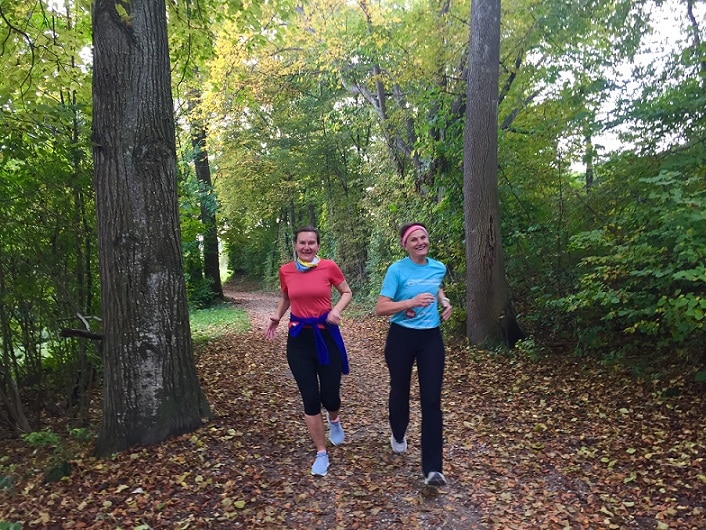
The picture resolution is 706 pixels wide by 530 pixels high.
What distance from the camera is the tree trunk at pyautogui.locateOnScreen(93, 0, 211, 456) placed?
4262 millimetres

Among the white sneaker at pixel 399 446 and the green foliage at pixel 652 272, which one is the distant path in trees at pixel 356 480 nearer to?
the white sneaker at pixel 399 446

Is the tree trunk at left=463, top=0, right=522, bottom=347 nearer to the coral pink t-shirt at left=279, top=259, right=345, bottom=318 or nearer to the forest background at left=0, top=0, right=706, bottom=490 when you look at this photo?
the forest background at left=0, top=0, right=706, bottom=490

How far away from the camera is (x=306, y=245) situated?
4.02 metres

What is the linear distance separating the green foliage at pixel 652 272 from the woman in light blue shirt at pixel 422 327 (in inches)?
91.2

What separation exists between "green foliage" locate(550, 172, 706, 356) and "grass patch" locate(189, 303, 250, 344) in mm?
7076

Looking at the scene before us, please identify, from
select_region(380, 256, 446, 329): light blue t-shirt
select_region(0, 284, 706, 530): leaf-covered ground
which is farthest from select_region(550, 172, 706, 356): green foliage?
select_region(380, 256, 446, 329): light blue t-shirt

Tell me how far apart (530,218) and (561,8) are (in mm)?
3594

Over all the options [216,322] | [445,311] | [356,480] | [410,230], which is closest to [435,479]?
[356,480]

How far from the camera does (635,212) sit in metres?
5.88

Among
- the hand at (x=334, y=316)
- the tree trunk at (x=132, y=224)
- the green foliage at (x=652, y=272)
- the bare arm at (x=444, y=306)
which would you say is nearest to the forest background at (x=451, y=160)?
the green foliage at (x=652, y=272)

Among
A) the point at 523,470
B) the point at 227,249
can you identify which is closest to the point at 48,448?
the point at 523,470

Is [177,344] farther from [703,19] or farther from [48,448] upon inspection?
[703,19]

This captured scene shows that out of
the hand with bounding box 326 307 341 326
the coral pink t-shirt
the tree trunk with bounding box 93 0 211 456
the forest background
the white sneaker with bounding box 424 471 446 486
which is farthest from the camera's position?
the forest background

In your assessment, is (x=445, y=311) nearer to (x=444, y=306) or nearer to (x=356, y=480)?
(x=444, y=306)
